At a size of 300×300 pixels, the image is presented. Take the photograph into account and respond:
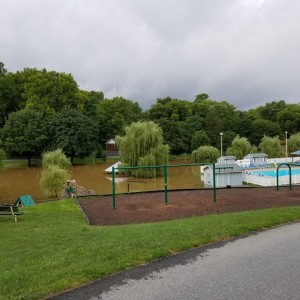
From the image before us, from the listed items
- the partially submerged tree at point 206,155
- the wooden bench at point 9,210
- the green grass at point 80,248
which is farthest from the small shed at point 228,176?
the partially submerged tree at point 206,155

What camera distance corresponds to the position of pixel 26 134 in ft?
189

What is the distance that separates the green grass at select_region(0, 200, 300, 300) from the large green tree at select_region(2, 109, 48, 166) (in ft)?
157

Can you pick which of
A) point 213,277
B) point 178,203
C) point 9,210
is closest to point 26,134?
point 9,210

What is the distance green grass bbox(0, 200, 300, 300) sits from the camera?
5625 mm

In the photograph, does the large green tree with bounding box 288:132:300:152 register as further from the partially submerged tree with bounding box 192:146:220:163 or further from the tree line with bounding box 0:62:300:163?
the partially submerged tree with bounding box 192:146:220:163

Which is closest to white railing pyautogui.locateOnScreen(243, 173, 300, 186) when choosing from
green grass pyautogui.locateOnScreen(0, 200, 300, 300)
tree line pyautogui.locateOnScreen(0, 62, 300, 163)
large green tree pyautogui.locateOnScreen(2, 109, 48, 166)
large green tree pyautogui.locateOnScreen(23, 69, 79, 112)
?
green grass pyautogui.locateOnScreen(0, 200, 300, 300)

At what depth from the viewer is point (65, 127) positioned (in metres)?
58.4

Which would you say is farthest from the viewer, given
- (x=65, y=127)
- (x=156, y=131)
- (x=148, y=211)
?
(x=65, y=127)

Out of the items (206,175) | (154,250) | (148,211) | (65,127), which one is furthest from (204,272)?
(65,127)

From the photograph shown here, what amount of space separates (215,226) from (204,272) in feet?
12.2

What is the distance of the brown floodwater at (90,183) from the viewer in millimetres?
32938

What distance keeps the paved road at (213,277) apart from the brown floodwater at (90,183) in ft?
78.5

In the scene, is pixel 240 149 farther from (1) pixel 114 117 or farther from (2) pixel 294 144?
(1) pixel 114 117

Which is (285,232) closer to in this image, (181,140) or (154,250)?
(154,250)
